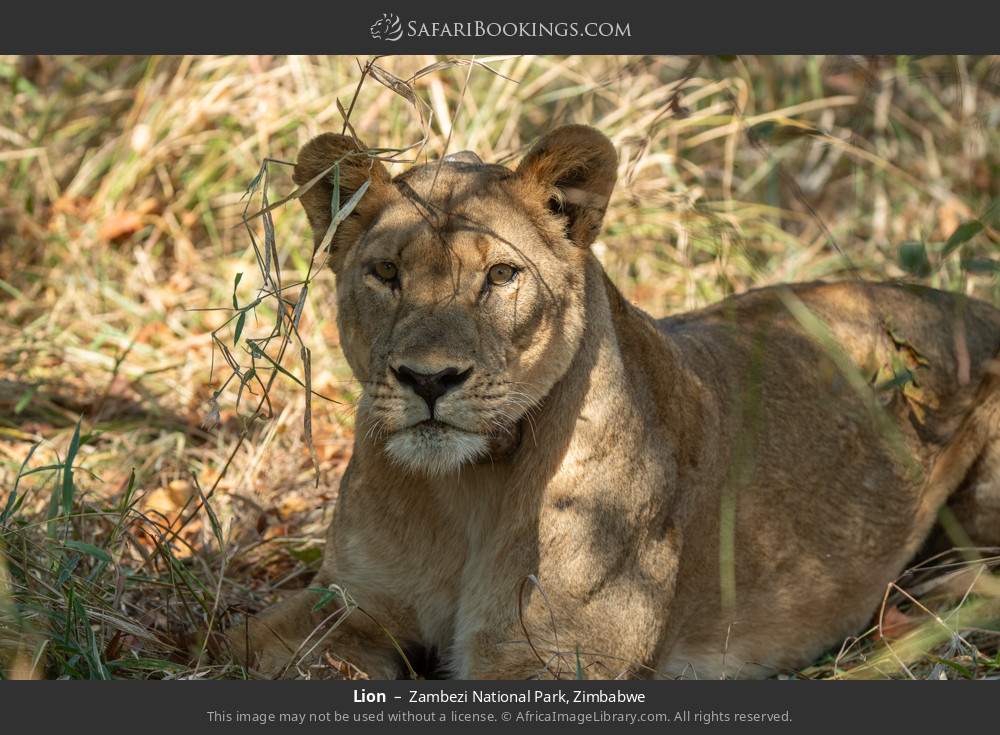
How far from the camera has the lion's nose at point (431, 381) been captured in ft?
11.9

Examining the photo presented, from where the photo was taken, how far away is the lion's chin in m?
3.68

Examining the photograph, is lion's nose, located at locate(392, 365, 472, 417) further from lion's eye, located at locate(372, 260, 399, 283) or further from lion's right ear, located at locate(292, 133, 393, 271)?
lion's right ear, located at locate(292, 133, 393, 271)

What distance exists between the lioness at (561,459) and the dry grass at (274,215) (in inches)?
30.6

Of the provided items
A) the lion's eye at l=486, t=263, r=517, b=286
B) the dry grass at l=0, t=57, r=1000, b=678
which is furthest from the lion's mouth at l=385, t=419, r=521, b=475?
the dry grass at l=0, t=57, r=1000, b=678

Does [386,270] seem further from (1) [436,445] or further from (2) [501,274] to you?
(1) [436,445]

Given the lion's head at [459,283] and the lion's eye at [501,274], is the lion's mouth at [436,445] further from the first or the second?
the lion's eye at [501,274]

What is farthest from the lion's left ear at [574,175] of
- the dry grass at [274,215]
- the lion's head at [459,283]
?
the dry grass at [274,215]

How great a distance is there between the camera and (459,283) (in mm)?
3836

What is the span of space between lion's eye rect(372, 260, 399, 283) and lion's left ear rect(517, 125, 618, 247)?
522 mm

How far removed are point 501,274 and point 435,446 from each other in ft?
1.93

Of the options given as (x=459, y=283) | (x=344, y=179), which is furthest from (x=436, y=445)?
(x=344, y=179)

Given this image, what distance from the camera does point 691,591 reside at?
4605 millimetres

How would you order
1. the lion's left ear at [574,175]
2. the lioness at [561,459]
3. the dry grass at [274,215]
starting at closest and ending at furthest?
the lioness at [561,459] < the lion's left ear at [574,175] < the dry grass at [274,215]
